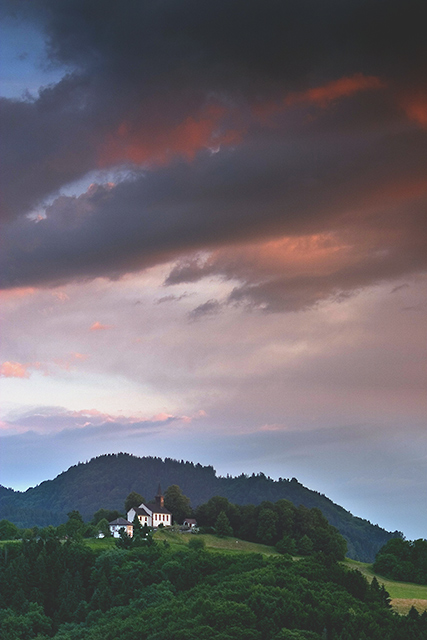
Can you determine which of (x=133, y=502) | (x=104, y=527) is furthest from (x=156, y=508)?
(x=104, y=527)

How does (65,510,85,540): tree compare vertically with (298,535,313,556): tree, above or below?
above

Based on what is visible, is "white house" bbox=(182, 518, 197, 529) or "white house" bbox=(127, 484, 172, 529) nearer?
"white house" bbox=(182, 518, 197, 529)

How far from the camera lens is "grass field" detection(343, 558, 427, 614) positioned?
90106 millimetres

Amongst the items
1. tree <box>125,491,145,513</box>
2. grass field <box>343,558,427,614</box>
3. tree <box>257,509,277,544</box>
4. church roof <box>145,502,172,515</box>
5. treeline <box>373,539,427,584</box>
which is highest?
tree <box>125,491,145,513</box>

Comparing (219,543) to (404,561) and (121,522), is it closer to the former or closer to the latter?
(121,522)

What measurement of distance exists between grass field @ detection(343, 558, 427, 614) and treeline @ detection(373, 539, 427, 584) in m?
1.58

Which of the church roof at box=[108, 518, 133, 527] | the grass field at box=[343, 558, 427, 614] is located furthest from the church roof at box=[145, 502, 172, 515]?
the grass field at box=[343, 558, 427, 614]

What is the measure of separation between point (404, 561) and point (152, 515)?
43.8m

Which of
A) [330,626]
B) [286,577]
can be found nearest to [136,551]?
[286,577]

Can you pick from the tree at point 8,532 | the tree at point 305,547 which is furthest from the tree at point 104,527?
the tree at point 305,547

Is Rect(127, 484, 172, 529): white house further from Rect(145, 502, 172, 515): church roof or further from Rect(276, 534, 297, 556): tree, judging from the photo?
Rect(276, 534, 297, 556): tree

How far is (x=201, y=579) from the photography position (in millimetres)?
91250

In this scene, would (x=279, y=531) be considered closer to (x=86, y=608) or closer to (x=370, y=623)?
(x=86, y=608)

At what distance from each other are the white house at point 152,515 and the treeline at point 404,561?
37143 mm
